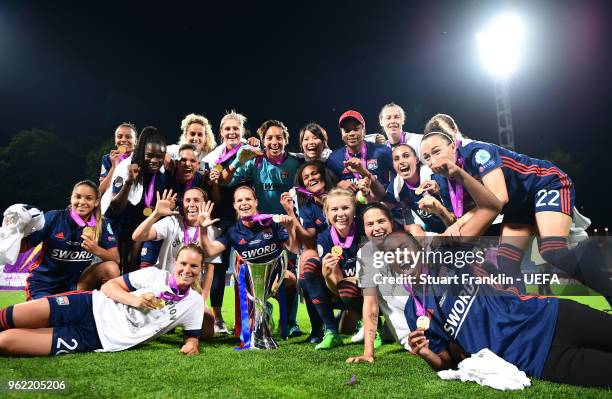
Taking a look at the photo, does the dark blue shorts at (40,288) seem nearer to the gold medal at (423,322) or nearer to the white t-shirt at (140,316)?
the white t-shirt at (140,316)

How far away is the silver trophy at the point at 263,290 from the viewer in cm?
473

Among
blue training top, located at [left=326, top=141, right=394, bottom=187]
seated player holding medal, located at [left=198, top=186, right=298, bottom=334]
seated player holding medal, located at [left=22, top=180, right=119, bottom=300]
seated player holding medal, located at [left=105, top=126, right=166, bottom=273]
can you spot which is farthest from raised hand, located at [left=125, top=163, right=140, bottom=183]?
blue training top, located at [left=326, top=141, right=394, bottom=187]

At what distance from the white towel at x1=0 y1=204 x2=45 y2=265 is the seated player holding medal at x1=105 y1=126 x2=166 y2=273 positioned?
100 cm

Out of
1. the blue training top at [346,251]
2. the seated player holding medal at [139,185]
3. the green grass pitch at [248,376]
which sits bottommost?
the green grass pitch at [248,376]

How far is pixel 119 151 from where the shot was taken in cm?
648

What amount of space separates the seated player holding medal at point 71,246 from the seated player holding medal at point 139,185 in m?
0.54

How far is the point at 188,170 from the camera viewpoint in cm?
596

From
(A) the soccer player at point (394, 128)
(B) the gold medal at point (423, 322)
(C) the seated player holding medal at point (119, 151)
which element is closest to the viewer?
(B) the gold medal at point (423, 322)

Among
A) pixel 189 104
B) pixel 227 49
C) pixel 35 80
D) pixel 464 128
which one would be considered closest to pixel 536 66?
pixel 464 128

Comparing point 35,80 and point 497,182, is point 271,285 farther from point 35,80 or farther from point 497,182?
point 35,80

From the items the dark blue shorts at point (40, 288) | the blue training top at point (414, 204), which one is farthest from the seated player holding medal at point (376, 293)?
the dark blue shorts at point (40, 288)

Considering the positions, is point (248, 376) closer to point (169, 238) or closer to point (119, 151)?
point (169, 238)

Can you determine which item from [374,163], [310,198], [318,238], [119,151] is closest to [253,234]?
[318,238]

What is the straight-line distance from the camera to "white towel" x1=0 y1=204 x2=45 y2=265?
15.2 ft
